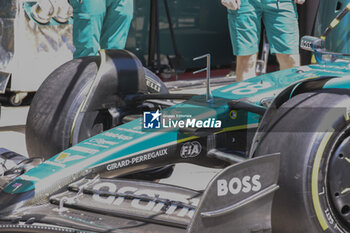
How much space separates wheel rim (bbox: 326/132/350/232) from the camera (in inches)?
92.2

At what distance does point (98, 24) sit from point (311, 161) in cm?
237

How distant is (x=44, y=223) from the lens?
2.16 metres

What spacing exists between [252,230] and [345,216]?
0.45 metres

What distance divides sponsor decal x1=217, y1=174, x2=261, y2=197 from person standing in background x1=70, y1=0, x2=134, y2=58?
2312mm

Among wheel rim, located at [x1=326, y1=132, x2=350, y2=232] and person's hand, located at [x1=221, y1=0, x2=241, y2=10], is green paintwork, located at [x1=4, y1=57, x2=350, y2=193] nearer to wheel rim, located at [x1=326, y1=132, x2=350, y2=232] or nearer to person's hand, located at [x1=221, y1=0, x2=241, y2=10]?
wheel rim, located at [x1=326, y1=132, x2=350, y2=232]

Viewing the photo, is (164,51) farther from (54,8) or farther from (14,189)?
(14,189)

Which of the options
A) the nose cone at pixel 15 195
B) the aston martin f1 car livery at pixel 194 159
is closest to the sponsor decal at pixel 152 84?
the aston martin f1 car livery at pixel 194 159

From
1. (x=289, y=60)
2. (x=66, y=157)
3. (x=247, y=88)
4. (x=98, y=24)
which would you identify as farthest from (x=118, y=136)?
(x=289, y=60)

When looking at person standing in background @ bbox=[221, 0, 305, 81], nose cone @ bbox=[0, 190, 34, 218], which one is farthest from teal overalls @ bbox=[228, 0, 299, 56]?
nose cone @ bbox=[0, 190, 34, 218]

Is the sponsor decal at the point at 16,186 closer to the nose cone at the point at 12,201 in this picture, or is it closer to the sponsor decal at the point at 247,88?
the nose cone at the point at 12,201

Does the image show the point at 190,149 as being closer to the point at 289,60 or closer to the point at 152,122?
the point at 152,122

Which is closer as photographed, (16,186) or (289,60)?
(16,186)

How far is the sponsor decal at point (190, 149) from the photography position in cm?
281

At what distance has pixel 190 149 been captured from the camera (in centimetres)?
283
